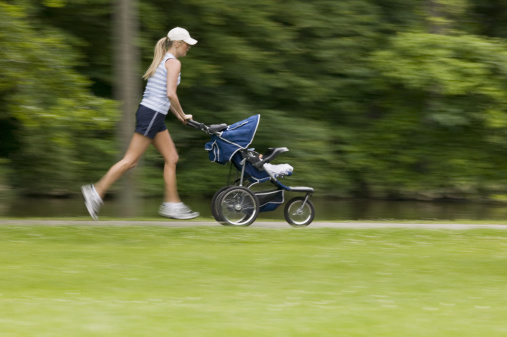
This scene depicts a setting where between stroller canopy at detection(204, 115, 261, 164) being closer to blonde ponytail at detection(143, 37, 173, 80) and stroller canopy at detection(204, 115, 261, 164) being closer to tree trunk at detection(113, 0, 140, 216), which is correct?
blonde ponytail at detection(143, 37, 173, 80)

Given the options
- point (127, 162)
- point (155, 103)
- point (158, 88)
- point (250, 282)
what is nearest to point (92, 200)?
point (127, 162)

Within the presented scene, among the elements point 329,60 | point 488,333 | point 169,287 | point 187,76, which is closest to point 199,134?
point 187,76

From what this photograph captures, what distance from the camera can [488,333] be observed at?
527cm

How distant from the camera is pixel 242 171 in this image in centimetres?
1004

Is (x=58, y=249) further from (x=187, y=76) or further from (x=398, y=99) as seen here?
(x=398, y=99)

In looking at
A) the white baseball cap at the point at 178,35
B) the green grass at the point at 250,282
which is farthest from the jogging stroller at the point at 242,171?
the white baseball cap at the point at 178,35

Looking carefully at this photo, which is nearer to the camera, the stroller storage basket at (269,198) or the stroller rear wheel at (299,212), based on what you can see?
the stroller storage basket at (269,198)

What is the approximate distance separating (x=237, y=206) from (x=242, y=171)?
416mm

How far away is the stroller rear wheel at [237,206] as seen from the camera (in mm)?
9848

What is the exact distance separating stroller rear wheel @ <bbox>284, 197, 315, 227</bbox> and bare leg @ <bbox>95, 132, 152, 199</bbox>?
1.85 metres

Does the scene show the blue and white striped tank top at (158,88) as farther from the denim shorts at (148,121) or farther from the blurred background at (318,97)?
the blurred background at (318,97)

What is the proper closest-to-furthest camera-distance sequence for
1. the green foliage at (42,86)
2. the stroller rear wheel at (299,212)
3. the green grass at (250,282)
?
the green grass at (250,282) → the stroller rear wheel at (299,212) → the green foliage at (42,86)

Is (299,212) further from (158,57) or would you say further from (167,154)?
(158,57)

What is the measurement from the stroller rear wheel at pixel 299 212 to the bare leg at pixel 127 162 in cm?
185
